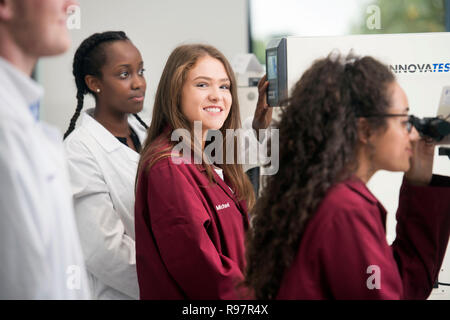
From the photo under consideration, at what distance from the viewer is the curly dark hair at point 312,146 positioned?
0.98 meters

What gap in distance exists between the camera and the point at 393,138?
41.3 inches

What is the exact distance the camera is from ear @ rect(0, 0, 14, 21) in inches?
32.3

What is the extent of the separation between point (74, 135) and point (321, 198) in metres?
1.08

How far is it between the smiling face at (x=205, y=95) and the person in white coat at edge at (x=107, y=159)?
36 centimetres

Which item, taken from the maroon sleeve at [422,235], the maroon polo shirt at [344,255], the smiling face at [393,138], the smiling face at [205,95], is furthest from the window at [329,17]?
the maroon polo shirt at [344,255]

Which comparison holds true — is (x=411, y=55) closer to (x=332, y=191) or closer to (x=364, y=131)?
(x=364, y=131)

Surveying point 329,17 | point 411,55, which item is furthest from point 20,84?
point 329,17

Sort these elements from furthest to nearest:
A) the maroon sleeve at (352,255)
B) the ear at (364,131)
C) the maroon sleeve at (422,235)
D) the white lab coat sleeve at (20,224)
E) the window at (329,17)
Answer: the window at (329,17) < the maroon sleeve at (422,235) < the ear at (364,131) < the maroon sleeve at (352,255) < the white lab coat sleeve at (20,224)

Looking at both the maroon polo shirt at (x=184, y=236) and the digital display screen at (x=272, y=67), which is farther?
the digital display screen at (x=272, y=67)

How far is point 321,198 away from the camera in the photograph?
97 cm

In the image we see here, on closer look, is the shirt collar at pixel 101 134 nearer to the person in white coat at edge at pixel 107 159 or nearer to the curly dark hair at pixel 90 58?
the person in white coat at edge at pixel 107 159

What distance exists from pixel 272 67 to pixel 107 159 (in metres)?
0.62

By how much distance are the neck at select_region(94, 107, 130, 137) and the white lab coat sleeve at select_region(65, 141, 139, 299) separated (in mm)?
264
